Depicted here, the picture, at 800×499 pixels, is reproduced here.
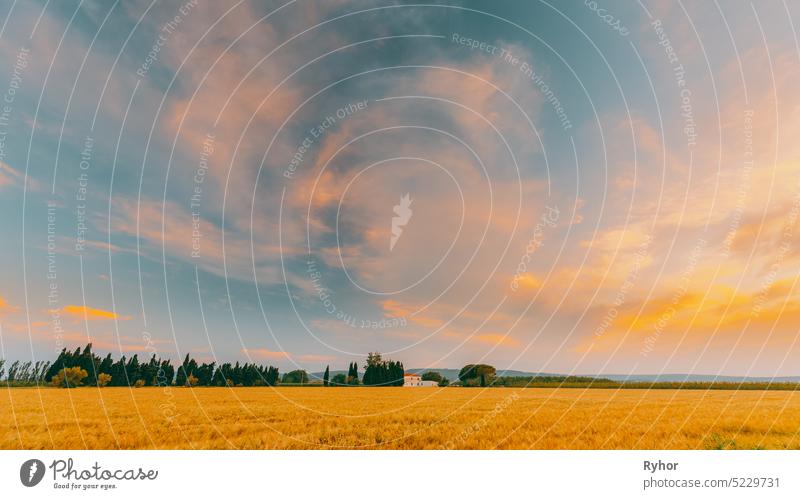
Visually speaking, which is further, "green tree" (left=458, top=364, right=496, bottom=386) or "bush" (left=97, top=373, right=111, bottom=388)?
"bush" (left=97, top=373, right=111, bottom=388)

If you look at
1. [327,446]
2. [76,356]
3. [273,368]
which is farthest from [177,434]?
[76,356]

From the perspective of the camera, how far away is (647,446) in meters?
15.2

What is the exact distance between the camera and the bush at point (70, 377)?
75.9 meters

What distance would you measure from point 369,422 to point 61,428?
14.4 metres
